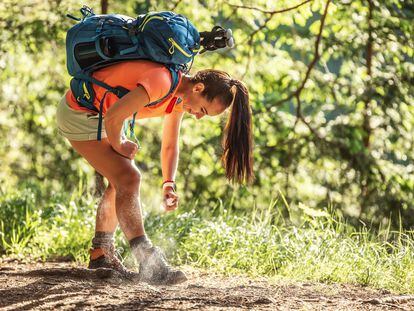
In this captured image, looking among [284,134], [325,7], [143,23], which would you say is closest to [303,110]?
[284,134]

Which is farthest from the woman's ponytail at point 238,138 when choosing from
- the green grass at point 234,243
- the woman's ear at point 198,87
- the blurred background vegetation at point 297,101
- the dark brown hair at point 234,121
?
the blurred background vegetation at point 297,101

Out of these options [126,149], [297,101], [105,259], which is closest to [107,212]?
[105,259]

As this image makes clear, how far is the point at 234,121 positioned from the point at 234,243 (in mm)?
1268

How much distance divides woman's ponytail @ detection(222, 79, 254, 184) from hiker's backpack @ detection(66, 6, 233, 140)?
33cm

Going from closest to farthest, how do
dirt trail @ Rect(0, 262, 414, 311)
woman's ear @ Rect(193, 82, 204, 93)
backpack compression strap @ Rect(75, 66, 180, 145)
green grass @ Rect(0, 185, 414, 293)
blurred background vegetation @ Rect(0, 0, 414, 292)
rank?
dirt trail @ Rect(0, 262, 414, 311), backpack compression strap @ Rect(75, 66, 180, 145), woman's ear @ Rect(193, 82, 204, 93), green grass @ Rect(0, 185, 414, 293), blurred background vegetation @ Rect(0, 0, 414, 292)

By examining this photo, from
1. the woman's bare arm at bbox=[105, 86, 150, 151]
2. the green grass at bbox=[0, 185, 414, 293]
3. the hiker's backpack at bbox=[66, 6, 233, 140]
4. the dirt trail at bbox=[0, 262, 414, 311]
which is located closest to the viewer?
the dirt trail at bbox=[0, 262, 414, 311]

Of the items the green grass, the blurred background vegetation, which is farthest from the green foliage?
the green grass

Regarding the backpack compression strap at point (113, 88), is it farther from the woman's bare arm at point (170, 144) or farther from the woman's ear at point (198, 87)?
the woman's bare arm at point (170, 144)

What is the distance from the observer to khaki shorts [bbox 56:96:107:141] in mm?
4184

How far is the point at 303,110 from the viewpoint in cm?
838

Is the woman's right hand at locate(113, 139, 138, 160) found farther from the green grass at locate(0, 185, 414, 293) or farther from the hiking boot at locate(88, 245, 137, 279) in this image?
the green grass at locate(0, 185, 414, 293)

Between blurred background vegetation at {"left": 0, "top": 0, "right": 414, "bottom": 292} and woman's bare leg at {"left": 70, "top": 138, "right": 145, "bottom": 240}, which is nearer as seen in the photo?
woman's bare leg at {"left": 70, "top": 138, "right": 145, "bottom": 240}

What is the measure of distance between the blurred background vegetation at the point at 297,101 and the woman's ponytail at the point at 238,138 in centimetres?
334

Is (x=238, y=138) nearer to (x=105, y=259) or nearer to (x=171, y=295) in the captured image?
(x=171, y=295)
